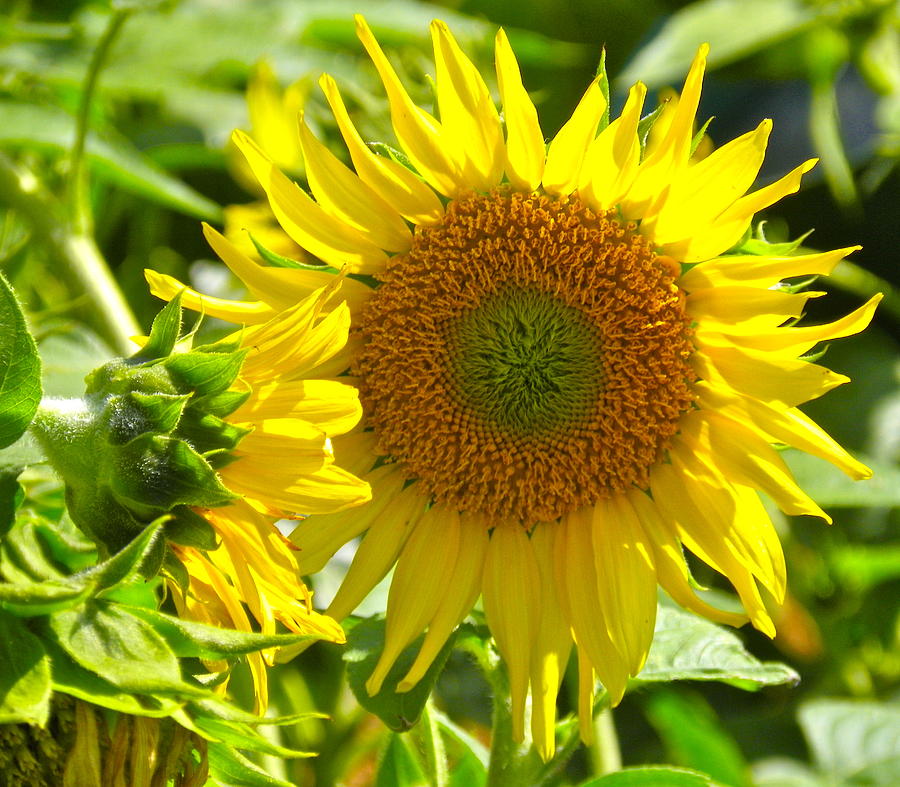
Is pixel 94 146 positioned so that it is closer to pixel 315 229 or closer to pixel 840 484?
pixel 315 229

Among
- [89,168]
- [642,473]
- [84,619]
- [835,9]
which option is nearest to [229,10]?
[89,168]

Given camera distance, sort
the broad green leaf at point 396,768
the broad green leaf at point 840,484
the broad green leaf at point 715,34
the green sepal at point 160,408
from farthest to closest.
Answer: the broad green leaf at point 715,34
the broad green leaf at point 840,484
the broad green leaf at point 396,768
the green sepal at point 160,408

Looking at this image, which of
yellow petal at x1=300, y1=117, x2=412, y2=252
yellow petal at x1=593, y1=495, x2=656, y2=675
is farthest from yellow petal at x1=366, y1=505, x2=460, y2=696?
yellow petal at x1=300, y1=117, x2=412, y2=252

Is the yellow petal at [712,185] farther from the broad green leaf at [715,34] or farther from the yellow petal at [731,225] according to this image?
the broad green leaf at [715,34]

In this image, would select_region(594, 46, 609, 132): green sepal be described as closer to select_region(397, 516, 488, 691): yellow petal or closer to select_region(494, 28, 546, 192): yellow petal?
select_region(494, 28, 546, 192): yellow petal

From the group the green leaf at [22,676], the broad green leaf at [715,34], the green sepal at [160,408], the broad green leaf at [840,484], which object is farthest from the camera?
the broad green leaf at [715,34]

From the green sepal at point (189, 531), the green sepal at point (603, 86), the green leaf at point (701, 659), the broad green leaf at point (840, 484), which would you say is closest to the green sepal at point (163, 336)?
the green sepal at point (189, 531)

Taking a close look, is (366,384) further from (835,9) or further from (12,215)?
(835,9)

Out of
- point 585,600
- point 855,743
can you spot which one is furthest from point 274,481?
point 855,743
